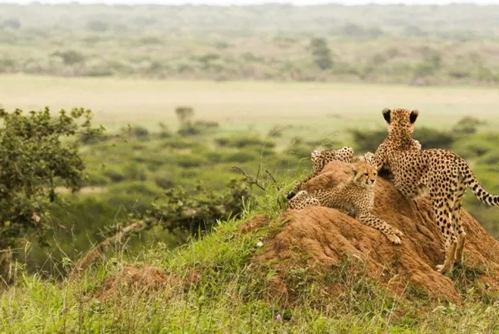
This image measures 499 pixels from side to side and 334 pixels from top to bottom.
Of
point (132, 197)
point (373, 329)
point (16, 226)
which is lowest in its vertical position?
point (132, 197)

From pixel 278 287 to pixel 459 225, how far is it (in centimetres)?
171

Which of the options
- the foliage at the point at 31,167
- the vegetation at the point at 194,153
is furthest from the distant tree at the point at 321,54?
the foliage at the point at 31,167

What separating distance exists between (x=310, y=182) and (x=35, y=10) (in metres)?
169

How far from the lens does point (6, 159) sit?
13922 mm

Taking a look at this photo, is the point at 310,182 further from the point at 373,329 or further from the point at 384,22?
the point at 384,22

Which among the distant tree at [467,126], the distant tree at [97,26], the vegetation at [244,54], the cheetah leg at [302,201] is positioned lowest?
the distant tree at [97,26]

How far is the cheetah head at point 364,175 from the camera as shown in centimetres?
715

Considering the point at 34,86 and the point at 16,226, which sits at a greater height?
the point at 16,226

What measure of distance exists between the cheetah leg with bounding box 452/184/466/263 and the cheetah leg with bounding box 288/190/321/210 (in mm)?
991

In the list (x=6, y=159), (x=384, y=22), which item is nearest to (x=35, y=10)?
(x=384, y=22)

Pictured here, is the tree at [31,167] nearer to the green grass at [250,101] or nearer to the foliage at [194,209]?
the foliage at [194,209]

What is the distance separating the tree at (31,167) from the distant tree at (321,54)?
67.7 m

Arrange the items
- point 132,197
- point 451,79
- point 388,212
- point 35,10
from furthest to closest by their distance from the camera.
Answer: point 35,10, point 451,79, point 132,197, point 388,212

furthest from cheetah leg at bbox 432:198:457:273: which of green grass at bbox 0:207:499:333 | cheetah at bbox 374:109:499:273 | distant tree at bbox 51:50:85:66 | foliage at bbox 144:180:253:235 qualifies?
distant tree at bbox 51:50:85:66
